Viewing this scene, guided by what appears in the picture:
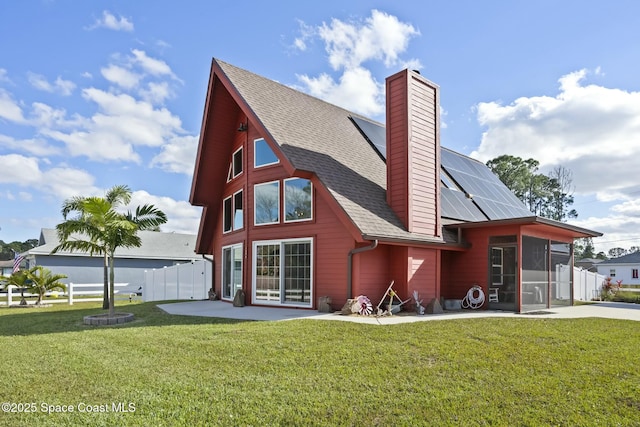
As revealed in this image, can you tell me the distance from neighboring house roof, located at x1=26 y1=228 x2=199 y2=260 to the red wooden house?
56.2ft

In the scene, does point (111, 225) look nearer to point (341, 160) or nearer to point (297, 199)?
point (297, 199)

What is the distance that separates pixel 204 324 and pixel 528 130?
2373cm

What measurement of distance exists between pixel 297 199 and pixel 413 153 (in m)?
3.38

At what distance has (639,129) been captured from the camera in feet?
66.8

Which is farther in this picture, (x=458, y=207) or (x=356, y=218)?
(x=458, y=207)

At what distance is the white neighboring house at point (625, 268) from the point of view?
41562mm

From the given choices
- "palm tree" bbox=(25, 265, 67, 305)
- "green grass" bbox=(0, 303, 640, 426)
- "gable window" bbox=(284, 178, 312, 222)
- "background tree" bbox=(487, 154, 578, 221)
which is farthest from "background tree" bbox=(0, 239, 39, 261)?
"green grass" bbox=(0, 303, 640, 426)

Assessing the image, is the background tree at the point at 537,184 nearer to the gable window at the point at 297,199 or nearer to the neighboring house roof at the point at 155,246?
the neighboring house roof at the point at 155,246

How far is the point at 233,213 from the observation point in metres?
15.2

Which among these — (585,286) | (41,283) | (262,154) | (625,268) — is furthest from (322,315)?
(625,268)

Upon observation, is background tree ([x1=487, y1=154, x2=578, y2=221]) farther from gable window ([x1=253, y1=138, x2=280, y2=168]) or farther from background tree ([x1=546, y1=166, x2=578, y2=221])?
gable window ([x1=253, y1=138, x2=280, y2=168])

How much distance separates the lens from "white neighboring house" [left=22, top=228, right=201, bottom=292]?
2703cm

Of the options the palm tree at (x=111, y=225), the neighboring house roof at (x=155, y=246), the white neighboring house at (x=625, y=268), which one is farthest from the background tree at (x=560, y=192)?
the palm tree at (x=111, y=225)

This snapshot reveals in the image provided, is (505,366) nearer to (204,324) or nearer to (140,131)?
(204,324)
